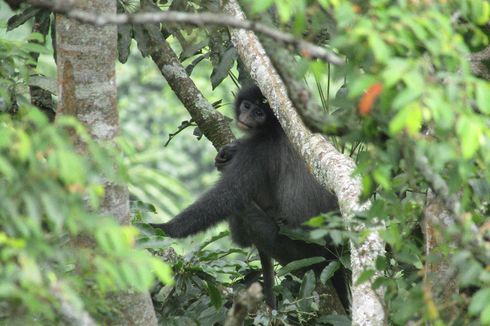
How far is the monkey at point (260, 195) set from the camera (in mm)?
6410

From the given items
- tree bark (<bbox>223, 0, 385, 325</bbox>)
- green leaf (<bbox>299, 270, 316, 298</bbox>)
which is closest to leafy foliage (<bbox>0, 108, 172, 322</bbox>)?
tree bark (<bbox>223, 0, 385, 325</bbox>)

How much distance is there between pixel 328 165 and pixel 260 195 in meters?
2.41

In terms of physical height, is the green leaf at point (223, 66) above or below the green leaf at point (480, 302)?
below

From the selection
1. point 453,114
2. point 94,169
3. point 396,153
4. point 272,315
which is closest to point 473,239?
point 396,153

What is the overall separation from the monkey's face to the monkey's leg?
1.26 m

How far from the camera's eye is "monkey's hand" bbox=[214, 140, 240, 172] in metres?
6.50

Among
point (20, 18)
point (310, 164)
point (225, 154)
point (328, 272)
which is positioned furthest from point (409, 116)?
point (225, 154)

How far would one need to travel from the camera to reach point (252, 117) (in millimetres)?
7043

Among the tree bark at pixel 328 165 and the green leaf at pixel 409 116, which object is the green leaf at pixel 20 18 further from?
the green leaf at pixel 409 116

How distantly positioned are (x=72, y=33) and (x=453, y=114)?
6.44 ft

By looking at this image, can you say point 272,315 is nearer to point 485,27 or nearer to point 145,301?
point 145,301

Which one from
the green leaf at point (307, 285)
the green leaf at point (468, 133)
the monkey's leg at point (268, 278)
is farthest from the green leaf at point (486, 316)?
Result: the monkey's leg at point (268, 278)

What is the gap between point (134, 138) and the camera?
46.2 feet

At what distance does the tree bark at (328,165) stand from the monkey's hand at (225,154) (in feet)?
4.08
